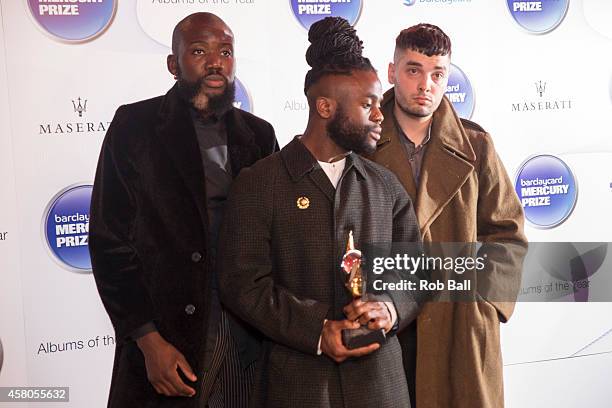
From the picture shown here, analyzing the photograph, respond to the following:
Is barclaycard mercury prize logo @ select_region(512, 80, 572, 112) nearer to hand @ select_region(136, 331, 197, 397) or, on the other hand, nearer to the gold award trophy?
the gold award trophy

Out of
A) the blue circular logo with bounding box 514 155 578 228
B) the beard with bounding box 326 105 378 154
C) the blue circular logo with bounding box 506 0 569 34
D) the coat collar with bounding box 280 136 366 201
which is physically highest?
the blue circular logo with bounding box 506 0 569 34

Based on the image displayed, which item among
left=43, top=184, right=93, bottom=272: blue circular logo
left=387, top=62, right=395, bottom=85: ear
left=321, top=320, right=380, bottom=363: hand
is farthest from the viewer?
left=43, top=184, right=93, bottom=272: blue circular logo

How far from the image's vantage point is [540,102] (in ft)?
8.04

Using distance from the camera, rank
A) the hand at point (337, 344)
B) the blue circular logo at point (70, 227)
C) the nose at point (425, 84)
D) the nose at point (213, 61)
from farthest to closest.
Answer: the blue circular logo at point (70, 227)
the nose at point (425, 84)
the nose at point (213, 61)
the hand at point (337, 344)

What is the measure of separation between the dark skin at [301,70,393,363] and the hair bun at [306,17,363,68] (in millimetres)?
57

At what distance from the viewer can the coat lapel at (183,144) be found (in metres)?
1.91

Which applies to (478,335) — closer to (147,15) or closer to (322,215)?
(322,215)

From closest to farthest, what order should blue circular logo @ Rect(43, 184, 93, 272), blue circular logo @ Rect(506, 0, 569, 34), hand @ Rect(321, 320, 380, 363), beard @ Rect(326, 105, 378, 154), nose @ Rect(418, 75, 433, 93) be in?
hand @ Rect(321, 320, 380, 363) → beard @ Rect(326, 105, 378, 154) → nose @ Rect(418, 75, 433, 93) → blue circular logo @ Rect(43, 184, 93, 272) → blue circular logo @ Rect(506, 0, 569, 34)

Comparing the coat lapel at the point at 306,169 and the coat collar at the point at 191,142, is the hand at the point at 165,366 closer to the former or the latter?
the coat collar at the point at 191,142

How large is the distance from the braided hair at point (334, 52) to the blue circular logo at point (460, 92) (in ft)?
1.84

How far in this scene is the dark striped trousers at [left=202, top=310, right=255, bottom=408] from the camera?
194 centimetres

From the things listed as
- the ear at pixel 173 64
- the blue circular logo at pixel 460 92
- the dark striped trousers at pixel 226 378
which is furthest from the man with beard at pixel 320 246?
the blue circular logo at pixel 460 92

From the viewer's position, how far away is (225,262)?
1.80m

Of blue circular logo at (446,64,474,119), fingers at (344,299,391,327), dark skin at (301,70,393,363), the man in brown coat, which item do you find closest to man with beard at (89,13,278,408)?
dark skin at (301,70,393,363)
